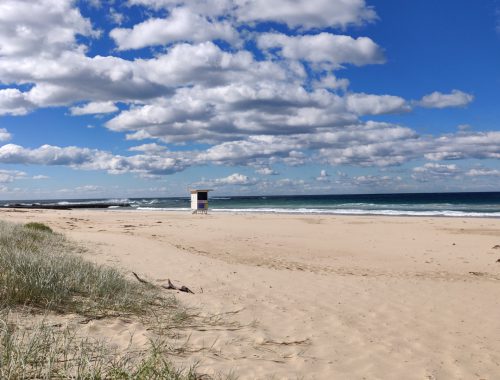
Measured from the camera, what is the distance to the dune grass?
332 centimetres

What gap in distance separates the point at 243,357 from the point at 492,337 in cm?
399

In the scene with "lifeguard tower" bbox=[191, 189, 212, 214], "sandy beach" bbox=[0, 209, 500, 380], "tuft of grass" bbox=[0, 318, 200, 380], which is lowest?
"sandy beach" bbox=[0, 209, 500, 380]

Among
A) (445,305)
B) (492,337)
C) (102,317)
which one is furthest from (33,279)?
(445,305)

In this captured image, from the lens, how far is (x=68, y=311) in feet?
17.9

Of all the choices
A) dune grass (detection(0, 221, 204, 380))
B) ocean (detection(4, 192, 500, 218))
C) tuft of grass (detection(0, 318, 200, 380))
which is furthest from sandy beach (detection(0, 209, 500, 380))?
ocean (detection(4, 192, 500, 218))

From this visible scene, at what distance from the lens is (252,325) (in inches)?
248

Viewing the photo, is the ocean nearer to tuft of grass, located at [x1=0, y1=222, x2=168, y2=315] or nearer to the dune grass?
tuft of grass, located at [x1=0, y1=222, x2=168, y2=315]

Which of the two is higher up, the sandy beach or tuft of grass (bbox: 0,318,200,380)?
tuft of grass (bbox: 0,318,200,380)

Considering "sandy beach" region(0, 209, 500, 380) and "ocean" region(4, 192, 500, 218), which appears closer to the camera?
"sandy beach" region(0, 209, 500, 380)

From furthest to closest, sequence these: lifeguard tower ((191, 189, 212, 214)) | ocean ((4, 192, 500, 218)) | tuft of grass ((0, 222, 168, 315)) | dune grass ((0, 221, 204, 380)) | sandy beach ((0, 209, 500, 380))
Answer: ocean ((4, 192, 500, 218)), lifeguard tower ((191, 189, 212, 214)), tuft of grass ((0, 222, 168, 315)), sandy beach ((0, 209, 500, 380)), dune grass ((0, 221, 204, 380))

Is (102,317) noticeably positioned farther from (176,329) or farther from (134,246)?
(134,246)

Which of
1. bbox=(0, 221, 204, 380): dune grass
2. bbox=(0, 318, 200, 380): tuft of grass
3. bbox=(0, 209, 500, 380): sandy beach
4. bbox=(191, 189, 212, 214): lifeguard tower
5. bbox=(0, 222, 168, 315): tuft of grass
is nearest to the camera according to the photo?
bbox=(0, 318, 200, 380): tuft of grass

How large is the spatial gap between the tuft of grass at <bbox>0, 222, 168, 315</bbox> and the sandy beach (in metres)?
0.61

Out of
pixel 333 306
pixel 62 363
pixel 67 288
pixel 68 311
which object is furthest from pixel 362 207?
pixel 62 363
